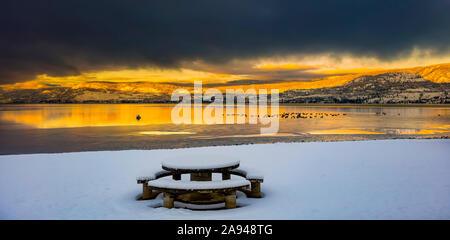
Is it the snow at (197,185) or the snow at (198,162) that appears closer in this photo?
the snow at (197,185)

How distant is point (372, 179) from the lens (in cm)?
755

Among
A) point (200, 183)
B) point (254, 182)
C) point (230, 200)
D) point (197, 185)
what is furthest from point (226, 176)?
point (197, 185)

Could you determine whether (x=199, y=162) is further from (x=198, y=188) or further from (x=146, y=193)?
(x=146, y=193)

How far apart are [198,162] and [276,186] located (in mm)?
2104

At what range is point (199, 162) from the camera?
6.27 metres

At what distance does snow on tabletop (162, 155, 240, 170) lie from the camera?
5935 millimetres

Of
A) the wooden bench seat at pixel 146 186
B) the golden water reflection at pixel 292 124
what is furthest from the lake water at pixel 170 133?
the wooden bench seat at pixel 146 186

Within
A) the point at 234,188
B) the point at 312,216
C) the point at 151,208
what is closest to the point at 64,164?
the point at 151,208

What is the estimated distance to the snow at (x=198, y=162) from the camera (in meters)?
5.93

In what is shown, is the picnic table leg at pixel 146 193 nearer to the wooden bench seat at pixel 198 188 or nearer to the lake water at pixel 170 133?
the wooden bench seat at pixel 198 188

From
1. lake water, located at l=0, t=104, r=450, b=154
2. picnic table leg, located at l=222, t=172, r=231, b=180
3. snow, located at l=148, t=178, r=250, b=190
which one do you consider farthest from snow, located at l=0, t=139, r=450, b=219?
lake water, located at l=0, t=104, r=450, b=154

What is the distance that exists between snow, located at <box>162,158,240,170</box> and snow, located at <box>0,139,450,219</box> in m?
0.68

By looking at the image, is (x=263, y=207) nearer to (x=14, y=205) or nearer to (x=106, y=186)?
(x=106, y=186)
